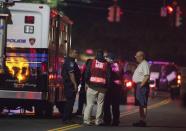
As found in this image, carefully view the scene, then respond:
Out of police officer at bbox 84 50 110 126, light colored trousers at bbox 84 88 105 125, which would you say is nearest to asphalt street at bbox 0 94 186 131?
light colored trousers at bbox 84 88 105 125

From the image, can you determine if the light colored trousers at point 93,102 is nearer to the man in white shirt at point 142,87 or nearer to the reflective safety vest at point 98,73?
the reflective safety vest at point 98,73

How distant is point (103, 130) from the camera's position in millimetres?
17125

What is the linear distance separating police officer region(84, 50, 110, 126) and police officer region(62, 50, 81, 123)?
46 centimetres

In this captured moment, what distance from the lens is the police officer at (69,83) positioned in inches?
731

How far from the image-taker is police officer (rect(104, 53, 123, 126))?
18.7 m

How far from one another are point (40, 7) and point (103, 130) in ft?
13.3

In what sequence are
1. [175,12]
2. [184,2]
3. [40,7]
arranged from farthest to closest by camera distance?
1. [184,2]
2. [175,12]
3. [40,7]

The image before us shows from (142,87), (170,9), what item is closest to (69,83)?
(142,87)

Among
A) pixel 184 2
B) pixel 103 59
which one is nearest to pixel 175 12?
pixel 184 2

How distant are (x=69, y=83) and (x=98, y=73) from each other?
90 cm

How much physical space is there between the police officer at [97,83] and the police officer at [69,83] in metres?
0.46

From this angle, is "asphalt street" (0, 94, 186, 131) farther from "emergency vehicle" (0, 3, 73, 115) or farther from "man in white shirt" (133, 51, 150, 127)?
"emergency vehicle" (0, 3, 73, 115)

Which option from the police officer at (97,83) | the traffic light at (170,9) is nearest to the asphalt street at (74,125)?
the police officer at (97,83)

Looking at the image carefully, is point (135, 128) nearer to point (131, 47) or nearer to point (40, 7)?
point (40, 7)
